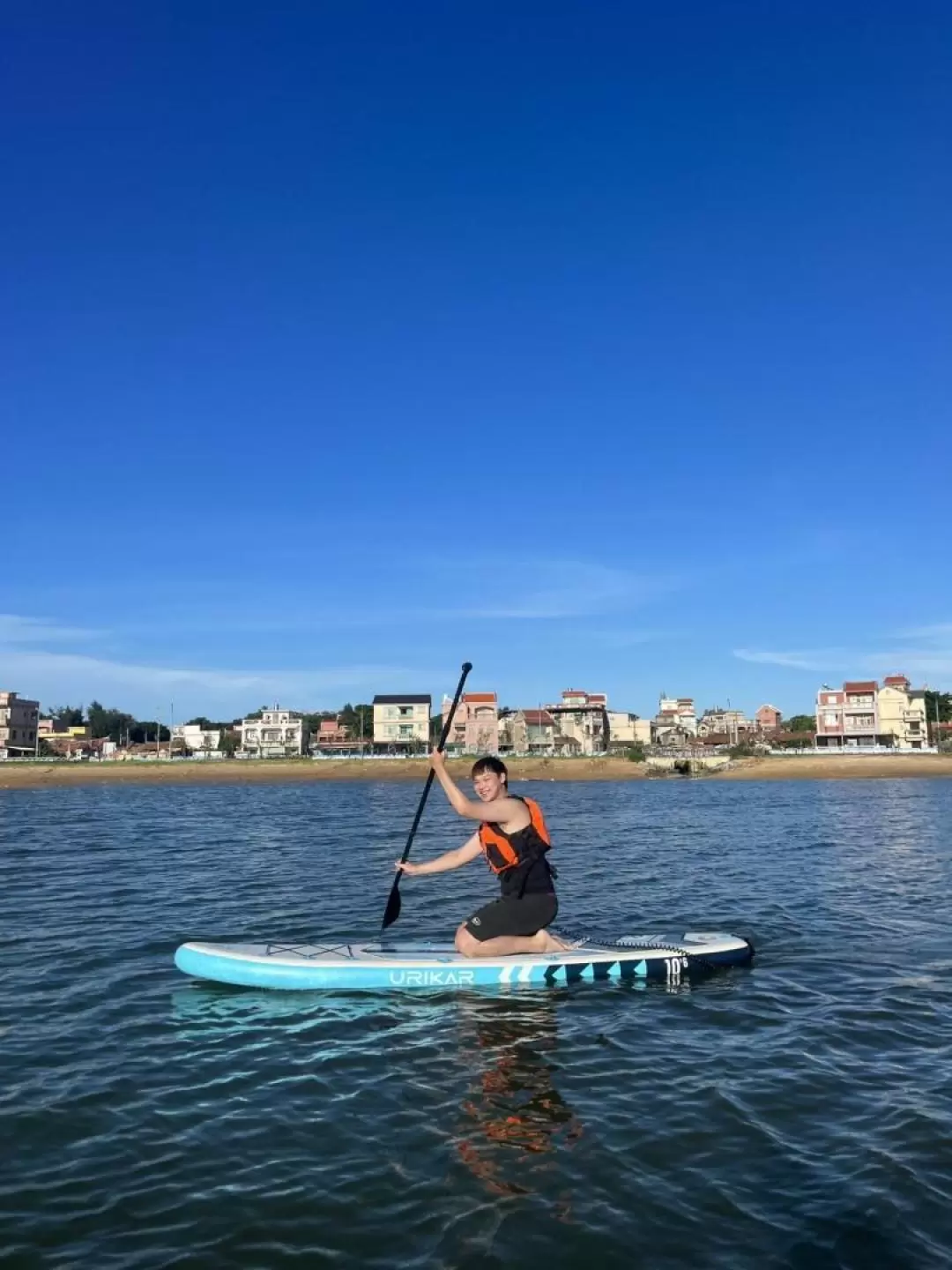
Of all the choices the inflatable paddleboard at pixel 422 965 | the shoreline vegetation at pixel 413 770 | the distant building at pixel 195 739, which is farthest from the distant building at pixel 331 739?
the inflatable paddleboard at pixel 422 965

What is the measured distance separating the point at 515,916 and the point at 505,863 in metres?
0.70

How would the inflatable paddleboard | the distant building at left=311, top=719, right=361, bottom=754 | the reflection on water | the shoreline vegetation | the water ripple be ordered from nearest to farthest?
the water ripple < the reflection on water < the inflatable paddleboard < the shoreline vegetation < the distant building at left=311, top=719, right=361, bottom=754

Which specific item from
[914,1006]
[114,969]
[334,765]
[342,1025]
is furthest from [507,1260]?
[334,765]

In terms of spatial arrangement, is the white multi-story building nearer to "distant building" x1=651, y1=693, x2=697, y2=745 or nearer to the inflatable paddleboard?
"distant building" x1=651, y1=693, x2=697, y2=745

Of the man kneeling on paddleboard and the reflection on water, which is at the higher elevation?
the man kneeling on paddleboard

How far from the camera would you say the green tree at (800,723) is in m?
153

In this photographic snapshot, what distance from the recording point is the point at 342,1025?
9.46m

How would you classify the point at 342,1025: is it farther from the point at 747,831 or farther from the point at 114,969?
the point at 747,831

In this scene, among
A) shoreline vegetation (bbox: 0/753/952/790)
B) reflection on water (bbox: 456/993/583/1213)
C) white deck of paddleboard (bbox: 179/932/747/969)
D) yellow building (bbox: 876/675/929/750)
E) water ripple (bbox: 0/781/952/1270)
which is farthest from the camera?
yellow building (bbox: 876/675/929/750)

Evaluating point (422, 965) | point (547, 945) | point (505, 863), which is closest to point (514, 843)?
point (505, 863)

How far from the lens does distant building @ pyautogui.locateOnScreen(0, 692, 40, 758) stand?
13212 centimetres

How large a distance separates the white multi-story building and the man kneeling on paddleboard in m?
121

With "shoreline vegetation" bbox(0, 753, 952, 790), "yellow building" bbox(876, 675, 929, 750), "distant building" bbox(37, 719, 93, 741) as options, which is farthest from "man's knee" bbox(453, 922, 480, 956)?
"distant building" bbox(37, 719, 93, 741)

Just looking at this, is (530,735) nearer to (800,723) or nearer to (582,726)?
(582,726)
